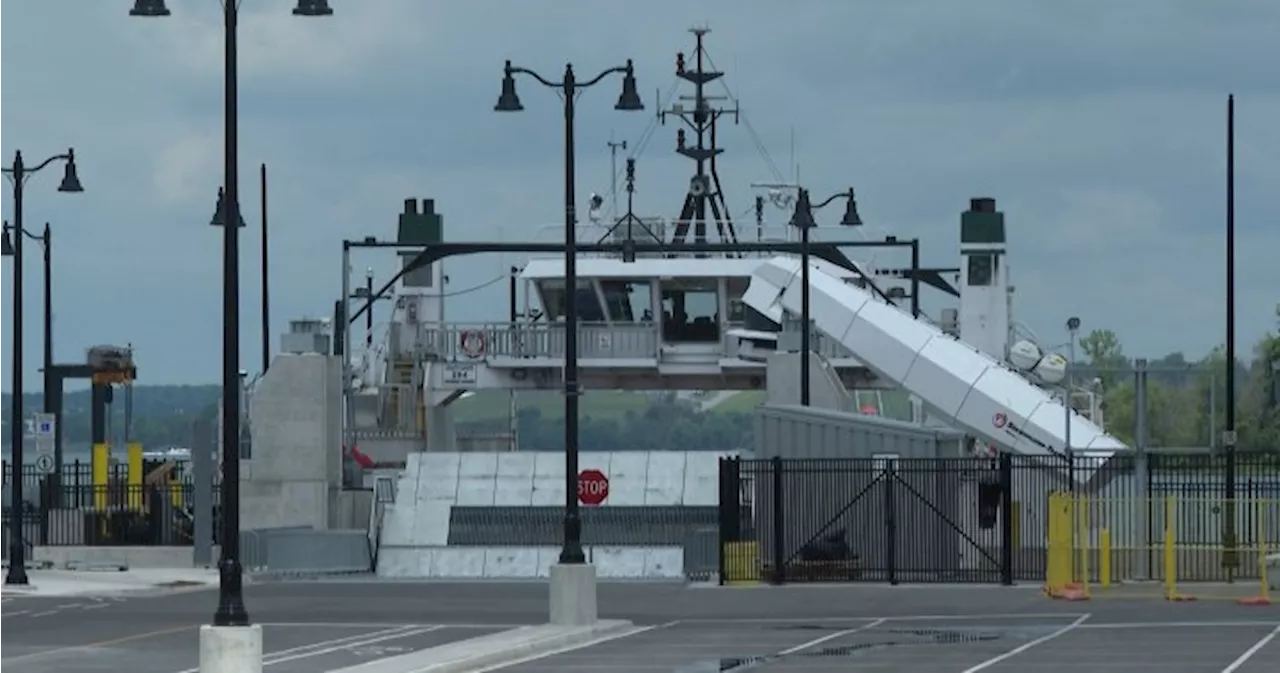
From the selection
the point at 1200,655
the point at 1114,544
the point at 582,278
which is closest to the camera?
the point at 1200,655

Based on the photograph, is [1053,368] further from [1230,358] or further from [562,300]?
[562,300]

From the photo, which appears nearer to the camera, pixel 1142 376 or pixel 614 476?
pixel 1142 376

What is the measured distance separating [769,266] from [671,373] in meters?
5.27

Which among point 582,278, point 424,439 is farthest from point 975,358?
point 424,439

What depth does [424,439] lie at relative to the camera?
2630 inches

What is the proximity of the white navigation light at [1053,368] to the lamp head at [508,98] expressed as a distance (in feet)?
45.4

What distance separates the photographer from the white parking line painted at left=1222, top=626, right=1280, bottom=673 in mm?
26516

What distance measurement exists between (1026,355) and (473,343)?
16.5 metres

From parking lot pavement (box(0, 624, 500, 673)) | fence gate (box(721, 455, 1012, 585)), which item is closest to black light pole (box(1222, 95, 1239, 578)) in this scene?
fence gate (box(721, 455, 1012, 585))

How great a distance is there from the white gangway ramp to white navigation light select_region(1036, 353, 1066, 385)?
0.75 metres

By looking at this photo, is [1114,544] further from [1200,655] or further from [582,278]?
[582,278]

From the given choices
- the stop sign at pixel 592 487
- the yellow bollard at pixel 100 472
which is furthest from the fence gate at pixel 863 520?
the yellow bollard at pixel 100 472

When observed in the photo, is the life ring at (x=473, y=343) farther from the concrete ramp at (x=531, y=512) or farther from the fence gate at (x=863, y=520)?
the fence gate at (x=863, y=520)

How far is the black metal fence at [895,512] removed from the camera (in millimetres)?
44938
